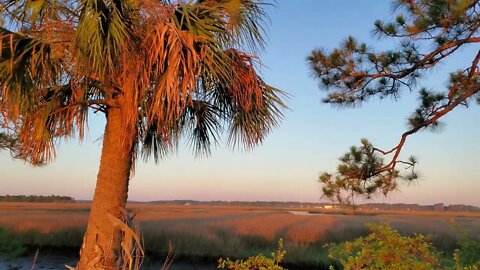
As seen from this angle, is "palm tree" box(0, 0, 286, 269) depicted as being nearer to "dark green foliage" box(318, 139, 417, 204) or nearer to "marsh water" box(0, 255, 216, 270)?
"dark green foliage" box(318, 139, 417, 204)

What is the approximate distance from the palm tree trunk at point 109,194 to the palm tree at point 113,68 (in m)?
0.01

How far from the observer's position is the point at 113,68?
5.21m

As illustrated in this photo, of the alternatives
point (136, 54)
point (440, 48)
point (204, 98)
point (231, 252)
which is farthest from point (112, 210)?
point (231, 252)

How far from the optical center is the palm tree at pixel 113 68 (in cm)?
507

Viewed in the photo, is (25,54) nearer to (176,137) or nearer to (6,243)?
(176,137)

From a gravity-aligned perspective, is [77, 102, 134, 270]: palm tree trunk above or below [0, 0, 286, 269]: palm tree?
below

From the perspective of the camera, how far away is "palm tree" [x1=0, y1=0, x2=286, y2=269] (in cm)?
507

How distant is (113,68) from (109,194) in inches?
57.0

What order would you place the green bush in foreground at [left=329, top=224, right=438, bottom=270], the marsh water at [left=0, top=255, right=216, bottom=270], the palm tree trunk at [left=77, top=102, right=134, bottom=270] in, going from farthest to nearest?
the marsh water at [left=0, top=255, right=216, bottom=270] < the palm tree trunk at [left=77, top=102, right=134, bottom=270] < the green bush in foreground at [left=329, top=224, right=438, bottom=270]

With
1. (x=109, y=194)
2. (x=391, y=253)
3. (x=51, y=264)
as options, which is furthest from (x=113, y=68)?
(x=51, y=264)

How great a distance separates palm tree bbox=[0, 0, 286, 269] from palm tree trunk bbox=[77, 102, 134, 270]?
1 cm

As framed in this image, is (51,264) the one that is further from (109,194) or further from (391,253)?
(391,253)

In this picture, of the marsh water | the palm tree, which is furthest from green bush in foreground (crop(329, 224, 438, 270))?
the marsh water

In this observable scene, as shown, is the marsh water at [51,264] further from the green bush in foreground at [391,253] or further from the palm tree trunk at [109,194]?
the green bush in foreground at [391,253]
